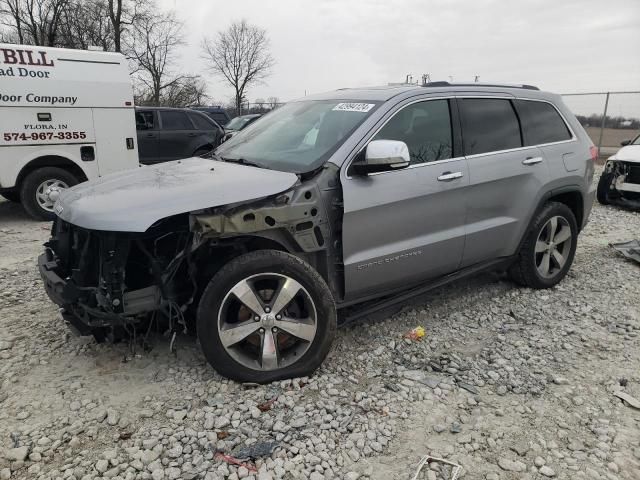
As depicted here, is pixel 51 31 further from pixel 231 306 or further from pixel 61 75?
pixel 231 306

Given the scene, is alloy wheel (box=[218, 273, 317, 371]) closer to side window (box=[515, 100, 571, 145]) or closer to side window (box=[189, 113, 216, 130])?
side window (box=[515, 100, 571, 145])

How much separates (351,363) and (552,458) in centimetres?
132

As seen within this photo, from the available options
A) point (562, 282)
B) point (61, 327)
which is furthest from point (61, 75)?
point (562, 282)

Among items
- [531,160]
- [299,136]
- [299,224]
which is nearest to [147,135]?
[299,136]

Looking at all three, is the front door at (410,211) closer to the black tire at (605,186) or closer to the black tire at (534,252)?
the black tire at (534,252)

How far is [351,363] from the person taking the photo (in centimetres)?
338

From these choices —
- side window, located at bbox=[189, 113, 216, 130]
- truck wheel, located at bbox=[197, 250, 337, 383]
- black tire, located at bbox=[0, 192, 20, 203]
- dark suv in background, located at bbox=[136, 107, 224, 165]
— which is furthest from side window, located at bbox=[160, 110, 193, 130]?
truck wheel, located at bbox=[197, 250, 337, 383]

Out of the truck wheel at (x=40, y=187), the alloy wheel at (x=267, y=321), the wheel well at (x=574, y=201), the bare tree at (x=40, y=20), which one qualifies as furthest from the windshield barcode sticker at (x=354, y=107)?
the bare tree at (x=40, y=20)

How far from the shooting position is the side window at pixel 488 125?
3.94 metres

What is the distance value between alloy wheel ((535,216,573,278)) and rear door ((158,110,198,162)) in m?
8.75

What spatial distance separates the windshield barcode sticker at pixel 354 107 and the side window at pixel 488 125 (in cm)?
85

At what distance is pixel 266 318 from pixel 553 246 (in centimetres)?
307

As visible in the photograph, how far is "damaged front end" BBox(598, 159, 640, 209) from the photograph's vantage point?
29.0 ft

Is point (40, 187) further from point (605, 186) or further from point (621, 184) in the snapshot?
point (621, 184)
